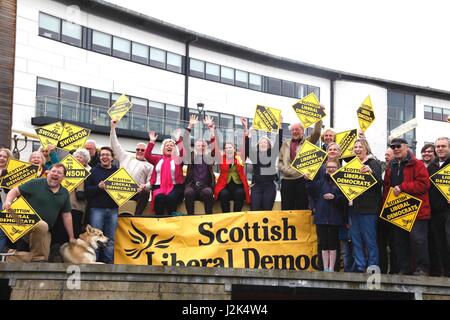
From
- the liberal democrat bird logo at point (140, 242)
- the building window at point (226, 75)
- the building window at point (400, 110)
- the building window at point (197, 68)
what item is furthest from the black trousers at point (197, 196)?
the building window at point (400, 110)

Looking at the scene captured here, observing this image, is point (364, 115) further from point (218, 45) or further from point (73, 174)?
point (218, 45)

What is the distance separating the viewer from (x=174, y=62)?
33344 millimetres

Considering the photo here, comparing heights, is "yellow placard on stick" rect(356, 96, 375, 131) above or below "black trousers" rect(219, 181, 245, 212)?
above

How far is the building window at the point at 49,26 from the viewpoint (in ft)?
91.4

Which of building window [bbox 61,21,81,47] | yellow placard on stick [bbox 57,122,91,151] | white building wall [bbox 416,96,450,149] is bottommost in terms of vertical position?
yellow placard on stick [bbox 57,122,91,151]

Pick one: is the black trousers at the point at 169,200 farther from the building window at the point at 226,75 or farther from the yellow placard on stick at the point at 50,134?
the building window at the point at 226,75

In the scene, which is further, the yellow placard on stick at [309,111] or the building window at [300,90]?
the building window at [300,90]

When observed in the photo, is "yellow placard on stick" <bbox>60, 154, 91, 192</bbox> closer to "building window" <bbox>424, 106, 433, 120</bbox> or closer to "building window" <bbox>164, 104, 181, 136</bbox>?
"building window" <bbox>164, 104, 181, 136</bbox>

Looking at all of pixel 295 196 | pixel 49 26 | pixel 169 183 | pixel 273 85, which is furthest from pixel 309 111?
pixel 273 85

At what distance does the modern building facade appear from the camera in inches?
1075

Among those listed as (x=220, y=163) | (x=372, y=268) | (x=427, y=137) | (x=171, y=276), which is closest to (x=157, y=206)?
(x=220, y=163)

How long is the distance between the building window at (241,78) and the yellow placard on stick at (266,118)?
2539 centimetres

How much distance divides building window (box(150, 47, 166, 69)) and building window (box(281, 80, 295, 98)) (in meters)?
8.50

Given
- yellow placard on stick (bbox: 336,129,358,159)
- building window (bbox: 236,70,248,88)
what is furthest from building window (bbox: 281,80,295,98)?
yellow placard on stick (bbox: 336,129,358,159)
